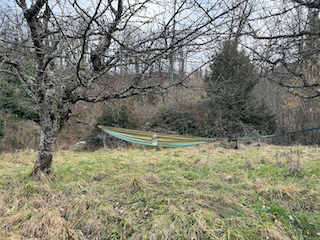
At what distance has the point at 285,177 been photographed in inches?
112

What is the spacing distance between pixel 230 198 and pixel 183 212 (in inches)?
23.7

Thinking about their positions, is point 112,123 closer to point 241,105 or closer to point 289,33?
point 241,105

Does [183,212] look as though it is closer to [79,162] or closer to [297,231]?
[297,231]

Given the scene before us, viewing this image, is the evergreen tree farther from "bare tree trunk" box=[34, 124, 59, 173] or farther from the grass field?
"bare tree trunk" box=[34, 124, 59, 173]

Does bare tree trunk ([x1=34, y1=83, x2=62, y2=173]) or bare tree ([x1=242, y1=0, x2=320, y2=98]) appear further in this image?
bare tree trunk ([x1=34, y1=83, x2=62, y2=173])

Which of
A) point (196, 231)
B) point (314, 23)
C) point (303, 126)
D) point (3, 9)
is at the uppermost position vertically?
point (3, 9)

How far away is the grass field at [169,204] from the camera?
179 centimetres

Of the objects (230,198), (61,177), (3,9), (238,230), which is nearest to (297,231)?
(238,230)

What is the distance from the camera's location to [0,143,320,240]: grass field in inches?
70.6

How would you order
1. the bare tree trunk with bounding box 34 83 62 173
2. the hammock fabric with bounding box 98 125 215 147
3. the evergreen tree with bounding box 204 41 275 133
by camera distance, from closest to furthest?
1. the bare tree trunk with bounding box 34 83 62 173
2. the hammock fabric with bounding box 98 125 215 147
3. the evergreen tree with bounding box 204 41 275 133

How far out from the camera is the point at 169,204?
7.29 ft

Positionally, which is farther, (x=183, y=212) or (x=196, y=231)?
(x=183, y=212)

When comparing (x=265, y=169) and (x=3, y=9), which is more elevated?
(x=3, y=9)

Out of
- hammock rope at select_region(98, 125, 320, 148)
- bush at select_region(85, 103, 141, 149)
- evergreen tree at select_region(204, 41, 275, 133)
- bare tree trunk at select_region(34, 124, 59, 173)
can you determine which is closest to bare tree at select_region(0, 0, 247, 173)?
bare tree trunk at select_region(34, 124, 59, 173)
